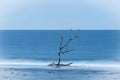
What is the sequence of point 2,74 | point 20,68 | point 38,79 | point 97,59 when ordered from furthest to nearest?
1. point 97,59
2. point 20,68
3. point 2,74
4. point 38,79

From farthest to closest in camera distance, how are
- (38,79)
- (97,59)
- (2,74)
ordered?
(97,59)
(2,74)
(38,79)

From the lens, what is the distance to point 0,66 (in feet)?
232

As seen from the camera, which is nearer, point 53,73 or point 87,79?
point 87,79

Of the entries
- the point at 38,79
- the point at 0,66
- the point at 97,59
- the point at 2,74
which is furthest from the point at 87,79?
the point at 97,59

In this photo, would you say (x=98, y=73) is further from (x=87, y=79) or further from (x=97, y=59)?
(x=97, y=59)

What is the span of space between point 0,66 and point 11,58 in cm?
1707

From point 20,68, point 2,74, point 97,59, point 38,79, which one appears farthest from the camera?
point 97,59

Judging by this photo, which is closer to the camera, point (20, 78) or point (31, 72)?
A: point (20, 78)

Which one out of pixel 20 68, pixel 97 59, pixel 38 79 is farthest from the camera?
pixel 97 59

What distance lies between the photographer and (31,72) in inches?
2510

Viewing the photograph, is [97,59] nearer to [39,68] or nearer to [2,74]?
[39,68]

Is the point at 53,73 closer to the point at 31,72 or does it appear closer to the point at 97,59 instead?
the point at 31,72

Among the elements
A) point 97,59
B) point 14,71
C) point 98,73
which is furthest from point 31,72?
point 97,59

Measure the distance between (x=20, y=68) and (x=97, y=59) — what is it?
20.5 metres
